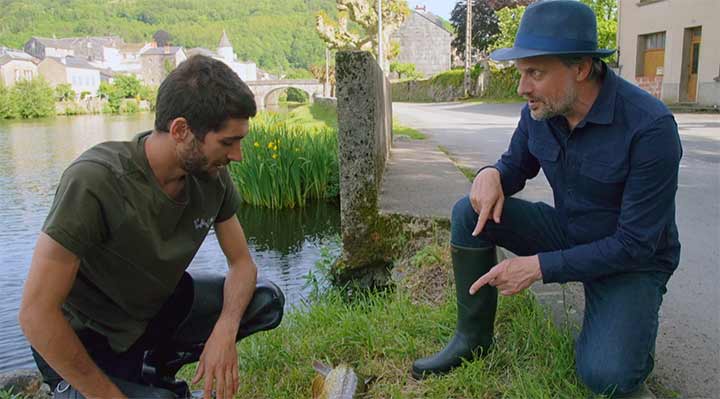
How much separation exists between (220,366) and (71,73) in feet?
284

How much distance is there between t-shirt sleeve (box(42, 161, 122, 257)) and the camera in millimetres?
1892

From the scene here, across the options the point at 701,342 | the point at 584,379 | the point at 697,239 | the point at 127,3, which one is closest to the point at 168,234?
the point at 584,379

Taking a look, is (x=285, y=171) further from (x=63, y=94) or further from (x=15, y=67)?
(x=15, y=67)

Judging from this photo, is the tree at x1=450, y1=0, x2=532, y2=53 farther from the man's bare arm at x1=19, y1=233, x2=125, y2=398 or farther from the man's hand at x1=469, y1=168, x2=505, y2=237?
the man's bare arm at x1=19, y1=233, x2=125, y2=398

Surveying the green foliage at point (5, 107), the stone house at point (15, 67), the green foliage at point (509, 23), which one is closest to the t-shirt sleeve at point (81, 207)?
the green foliage at point (509, 23)

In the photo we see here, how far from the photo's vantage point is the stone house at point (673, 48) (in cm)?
1972

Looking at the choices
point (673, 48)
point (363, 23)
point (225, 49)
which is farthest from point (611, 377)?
point (225, 49)

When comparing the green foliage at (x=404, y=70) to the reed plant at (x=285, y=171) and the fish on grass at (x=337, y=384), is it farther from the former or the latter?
the fish on grass at (x=337, y=384)

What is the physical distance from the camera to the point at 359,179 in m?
5.07

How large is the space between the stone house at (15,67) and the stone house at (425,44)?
38.7 metres

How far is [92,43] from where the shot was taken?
118m

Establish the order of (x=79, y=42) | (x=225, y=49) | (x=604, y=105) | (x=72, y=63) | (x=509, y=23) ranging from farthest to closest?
(x=225, y=49)
(x=79, y=42)
(x=72, y=63)
(x=509, y=23)
(x=604, y=105)

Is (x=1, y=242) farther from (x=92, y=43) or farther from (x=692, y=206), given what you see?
(x=92, y=43)

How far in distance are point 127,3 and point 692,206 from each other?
189 m
